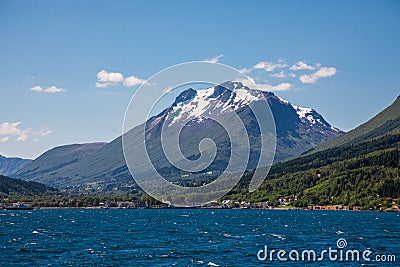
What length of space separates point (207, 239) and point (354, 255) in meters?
33.4

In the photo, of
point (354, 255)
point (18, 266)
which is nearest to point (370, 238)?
point (354, 255)

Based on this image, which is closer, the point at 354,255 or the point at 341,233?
the point at 354,255

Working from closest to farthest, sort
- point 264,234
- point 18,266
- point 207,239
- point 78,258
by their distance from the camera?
point 18,266
point 78,258
point 207,239
point 264,234

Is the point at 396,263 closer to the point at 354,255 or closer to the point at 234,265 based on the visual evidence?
the point at 354,255

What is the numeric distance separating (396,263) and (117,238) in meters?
56.7

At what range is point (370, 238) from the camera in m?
110

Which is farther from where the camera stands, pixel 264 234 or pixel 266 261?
pixel 264 234

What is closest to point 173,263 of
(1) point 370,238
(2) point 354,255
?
(2) point 354,255

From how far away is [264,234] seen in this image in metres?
120

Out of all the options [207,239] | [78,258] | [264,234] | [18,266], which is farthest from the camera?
[264,234]

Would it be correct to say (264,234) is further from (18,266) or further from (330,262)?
(18,266)
